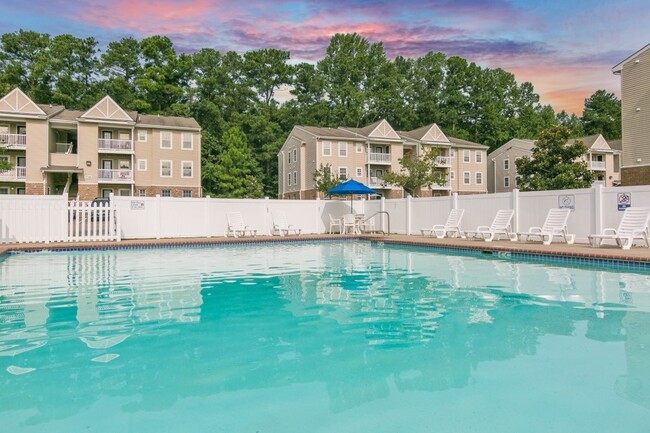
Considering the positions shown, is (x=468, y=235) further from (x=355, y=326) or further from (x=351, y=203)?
(x=355, y=326)

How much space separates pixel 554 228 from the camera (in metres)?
12.8

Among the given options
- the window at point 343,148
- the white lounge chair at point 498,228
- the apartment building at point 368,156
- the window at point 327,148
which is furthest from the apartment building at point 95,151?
the white lounge chair at point 498,228

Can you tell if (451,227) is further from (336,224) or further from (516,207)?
(336,224)

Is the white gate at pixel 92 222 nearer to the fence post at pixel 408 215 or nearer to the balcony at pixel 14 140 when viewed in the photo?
the fence post at pixel 408 215

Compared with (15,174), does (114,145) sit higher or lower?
higher

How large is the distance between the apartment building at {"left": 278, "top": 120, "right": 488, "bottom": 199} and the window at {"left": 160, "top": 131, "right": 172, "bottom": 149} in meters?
10.3

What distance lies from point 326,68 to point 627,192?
47.2m

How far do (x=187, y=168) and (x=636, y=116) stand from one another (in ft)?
94.7

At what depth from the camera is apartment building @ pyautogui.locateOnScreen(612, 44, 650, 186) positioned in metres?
21.0

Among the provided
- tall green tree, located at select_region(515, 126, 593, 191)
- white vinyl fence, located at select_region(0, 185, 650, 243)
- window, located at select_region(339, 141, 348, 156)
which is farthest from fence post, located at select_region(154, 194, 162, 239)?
tall green tree, located at select_region(515, 126, 593, 191)

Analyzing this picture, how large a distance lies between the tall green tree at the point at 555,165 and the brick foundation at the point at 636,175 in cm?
678

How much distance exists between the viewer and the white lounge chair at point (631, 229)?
→ 432 inches

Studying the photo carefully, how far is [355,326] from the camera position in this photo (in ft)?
16.7

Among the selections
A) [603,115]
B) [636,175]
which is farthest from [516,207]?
[603,115]
